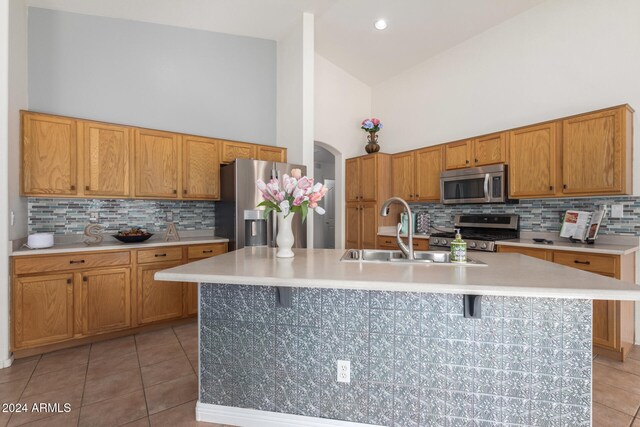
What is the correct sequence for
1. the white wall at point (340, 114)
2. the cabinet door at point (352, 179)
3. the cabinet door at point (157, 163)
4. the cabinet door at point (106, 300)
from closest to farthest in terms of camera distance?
the cabinet door at point (106, 300)
the cabinet door at point (157, 163)
the white wall at point (340, 114)
the cabinet door at point (352, 179)

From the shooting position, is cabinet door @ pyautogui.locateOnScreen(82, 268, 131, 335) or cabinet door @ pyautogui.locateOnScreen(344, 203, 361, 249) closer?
cabinet door @ pyautogui.locateOnScreen(82, 268, 131, 335)

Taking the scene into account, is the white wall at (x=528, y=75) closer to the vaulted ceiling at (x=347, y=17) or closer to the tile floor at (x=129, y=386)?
the vaulted ceiling at (x=347, y=17)

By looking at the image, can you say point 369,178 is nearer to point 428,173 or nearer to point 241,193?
point 428,173

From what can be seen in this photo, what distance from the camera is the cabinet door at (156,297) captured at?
310 cm

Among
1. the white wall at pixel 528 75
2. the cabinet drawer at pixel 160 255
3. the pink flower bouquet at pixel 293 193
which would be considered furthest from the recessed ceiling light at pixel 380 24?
the cabinet drawer at pixel 160 255

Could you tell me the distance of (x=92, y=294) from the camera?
284 centimetres

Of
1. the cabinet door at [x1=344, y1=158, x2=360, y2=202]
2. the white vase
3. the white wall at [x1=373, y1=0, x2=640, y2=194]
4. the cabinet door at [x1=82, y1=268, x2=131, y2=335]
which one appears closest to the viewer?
the white vase

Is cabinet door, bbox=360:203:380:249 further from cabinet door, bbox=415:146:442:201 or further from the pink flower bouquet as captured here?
the pink flower bouquet

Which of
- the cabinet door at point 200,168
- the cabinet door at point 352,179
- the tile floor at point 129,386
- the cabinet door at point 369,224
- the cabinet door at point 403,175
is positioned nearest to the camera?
the tile floor at point 129,386

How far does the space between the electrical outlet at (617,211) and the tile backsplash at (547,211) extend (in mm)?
28

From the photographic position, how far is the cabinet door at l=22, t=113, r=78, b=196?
9.00 ft

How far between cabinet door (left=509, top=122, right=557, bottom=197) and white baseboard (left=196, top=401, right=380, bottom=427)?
2916 mm

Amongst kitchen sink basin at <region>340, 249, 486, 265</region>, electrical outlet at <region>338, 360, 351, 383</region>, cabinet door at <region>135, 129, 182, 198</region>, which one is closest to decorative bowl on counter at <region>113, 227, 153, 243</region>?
cabinet door at <region>135, 129, 182, 198</region>

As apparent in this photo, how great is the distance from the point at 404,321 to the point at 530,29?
12.8 feet
